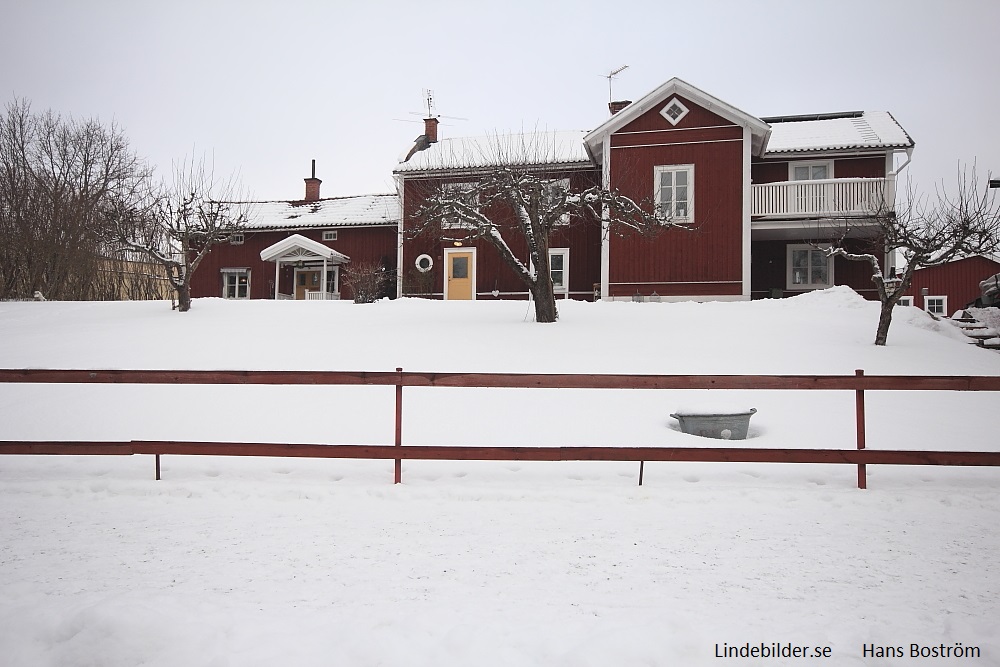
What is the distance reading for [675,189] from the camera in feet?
62.4

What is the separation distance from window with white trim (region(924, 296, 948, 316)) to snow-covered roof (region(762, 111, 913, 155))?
14394 millimetres

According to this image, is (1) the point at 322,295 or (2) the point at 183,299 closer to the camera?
(2) the point at 183,299

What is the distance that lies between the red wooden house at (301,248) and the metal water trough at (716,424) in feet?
65.5

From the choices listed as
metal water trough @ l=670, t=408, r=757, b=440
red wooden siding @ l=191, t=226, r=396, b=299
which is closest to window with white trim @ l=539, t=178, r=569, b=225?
metal water trough @ l=670, t=408, r=757, b=440

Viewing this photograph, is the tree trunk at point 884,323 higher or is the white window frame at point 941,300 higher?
the white window frame at point 941,300

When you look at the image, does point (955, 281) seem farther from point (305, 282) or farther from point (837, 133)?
point (305, 282)

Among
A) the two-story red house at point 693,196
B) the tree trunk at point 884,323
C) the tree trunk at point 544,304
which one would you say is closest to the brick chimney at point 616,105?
the two-story red house at point 693,196

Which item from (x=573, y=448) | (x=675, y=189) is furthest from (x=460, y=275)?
(x=573, y=448)

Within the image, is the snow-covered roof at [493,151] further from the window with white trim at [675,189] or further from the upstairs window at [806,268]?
the upstairs window at [806,268]

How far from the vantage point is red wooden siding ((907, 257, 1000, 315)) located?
31797 mm

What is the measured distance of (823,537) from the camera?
13.0 feet

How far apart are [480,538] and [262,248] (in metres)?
26.8

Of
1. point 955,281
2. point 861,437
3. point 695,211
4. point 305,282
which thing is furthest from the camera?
point 955,281

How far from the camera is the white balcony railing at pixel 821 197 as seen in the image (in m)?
18.0
